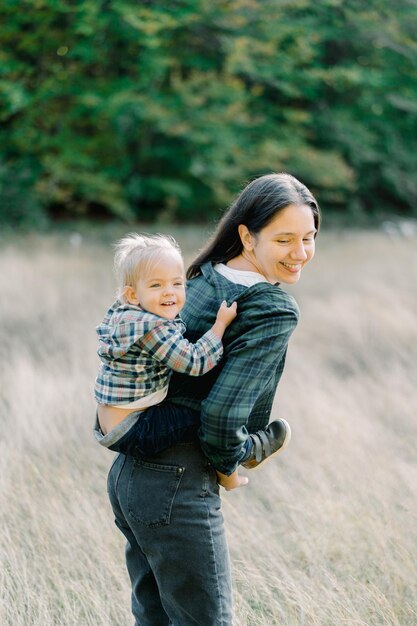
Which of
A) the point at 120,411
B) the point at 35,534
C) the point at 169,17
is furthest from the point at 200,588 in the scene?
the point at 169,17

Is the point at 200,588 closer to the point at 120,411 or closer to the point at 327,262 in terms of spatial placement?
the point at 120,411

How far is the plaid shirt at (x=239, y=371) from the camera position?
192cm

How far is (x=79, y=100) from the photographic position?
44.1ft

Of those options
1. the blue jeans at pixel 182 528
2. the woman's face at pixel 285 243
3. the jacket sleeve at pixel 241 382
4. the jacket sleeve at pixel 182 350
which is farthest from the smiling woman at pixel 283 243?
the blue jeans at pixel 182 528

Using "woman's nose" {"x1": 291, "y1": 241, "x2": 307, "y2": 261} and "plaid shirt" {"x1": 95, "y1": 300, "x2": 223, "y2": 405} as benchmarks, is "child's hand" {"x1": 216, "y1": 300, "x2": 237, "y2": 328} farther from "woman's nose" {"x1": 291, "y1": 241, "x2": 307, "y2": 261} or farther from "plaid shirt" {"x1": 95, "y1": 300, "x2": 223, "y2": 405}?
"woman's nose" {"x1": 291, "y1": 241, "x2": 307, "y2": 261}

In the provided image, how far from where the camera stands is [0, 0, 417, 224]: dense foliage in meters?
12.6

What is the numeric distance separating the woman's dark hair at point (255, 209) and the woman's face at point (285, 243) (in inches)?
0.8

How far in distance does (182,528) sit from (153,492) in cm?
12

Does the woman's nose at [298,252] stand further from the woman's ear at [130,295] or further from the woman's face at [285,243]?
the woman's ear at [130,295]

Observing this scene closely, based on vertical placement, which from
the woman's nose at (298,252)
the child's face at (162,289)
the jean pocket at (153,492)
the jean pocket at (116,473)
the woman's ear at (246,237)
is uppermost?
the woman's nose at (298,252)

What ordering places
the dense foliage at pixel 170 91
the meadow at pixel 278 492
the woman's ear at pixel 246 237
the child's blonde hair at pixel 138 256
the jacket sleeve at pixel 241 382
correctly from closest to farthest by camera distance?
the jacket sleeve at pixel 241 382 → the child's blonde hair at pixel 138 256 → the woman's ear at pixel 246 237 → the meadow at pixel 278 492 → the dense foliage at pixel 170 91

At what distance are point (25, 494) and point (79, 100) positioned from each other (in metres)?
11.1

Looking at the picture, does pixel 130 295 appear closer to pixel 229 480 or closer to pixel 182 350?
pixel 182 350

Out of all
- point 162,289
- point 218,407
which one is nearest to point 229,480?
point 218,407
